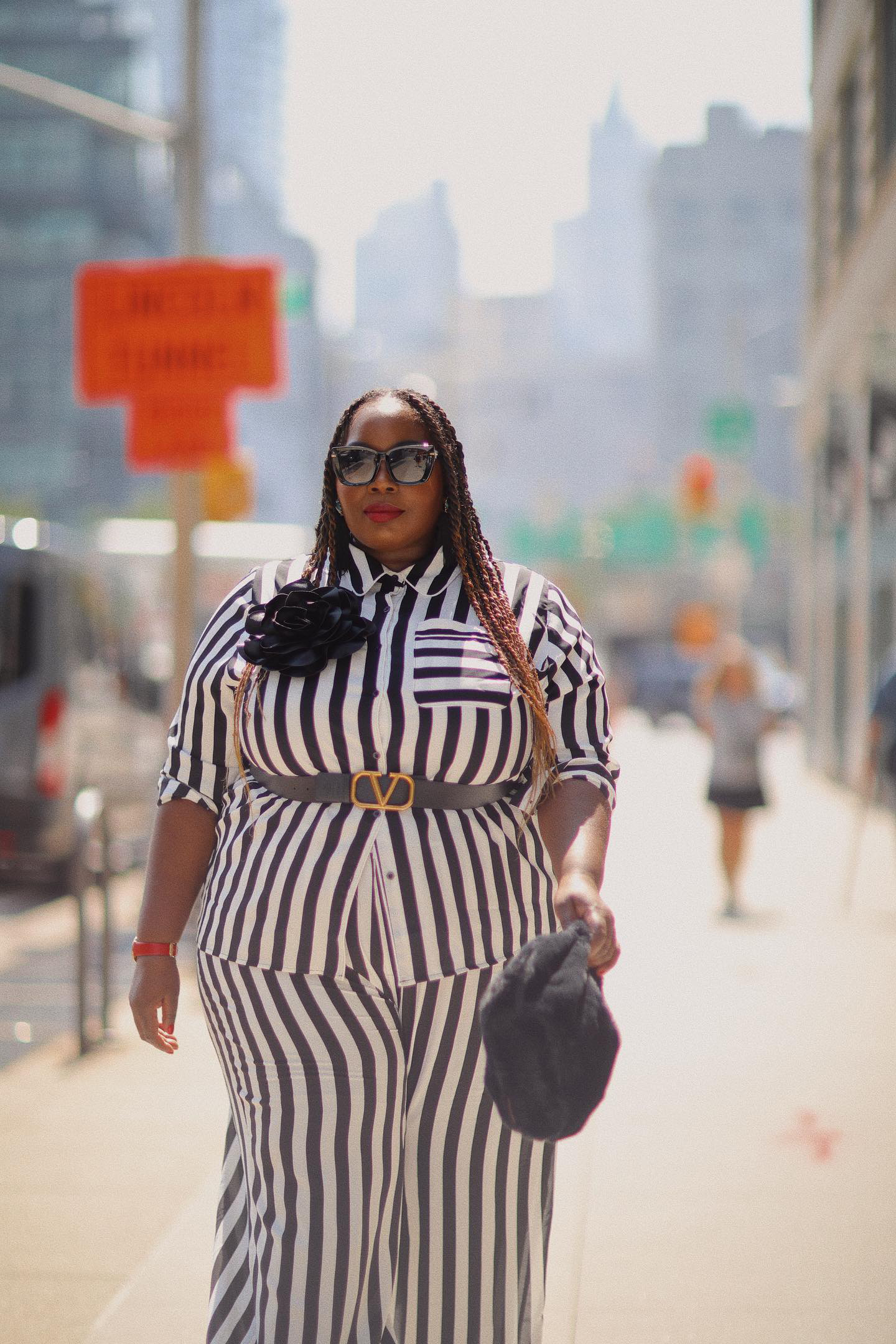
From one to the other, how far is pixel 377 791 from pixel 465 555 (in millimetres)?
480

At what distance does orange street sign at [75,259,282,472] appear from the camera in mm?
8156

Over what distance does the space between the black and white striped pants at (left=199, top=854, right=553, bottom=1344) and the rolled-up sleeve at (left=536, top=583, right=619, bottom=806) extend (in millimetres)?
375

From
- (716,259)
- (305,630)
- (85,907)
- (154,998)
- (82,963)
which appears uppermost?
(716,259)

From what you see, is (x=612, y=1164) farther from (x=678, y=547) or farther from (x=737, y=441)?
(x=678, y=547)

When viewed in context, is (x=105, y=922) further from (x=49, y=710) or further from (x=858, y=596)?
(x=858, y=596)

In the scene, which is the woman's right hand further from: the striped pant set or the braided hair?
the braided hair

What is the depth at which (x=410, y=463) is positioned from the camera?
2.89 metres

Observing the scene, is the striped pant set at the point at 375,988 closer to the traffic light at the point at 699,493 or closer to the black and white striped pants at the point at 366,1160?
the black and white striped pants at the point at 366,1160

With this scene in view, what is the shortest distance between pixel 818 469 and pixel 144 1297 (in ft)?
67.0

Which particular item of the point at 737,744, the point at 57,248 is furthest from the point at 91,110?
the point at 57,248

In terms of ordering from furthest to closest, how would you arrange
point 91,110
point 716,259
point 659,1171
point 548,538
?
1. point 716,259
2. point 548,538
3. point 91,110
4. point 659,1171

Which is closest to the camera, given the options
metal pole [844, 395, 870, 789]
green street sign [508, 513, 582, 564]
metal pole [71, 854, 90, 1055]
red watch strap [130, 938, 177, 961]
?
red watch strap [130, 938, 177, 961]

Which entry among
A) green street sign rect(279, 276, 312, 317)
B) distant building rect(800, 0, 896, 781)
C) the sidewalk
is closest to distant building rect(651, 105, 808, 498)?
distant building rect(800, 0, 896, 781)

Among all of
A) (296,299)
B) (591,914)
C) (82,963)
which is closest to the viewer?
(591,914)
